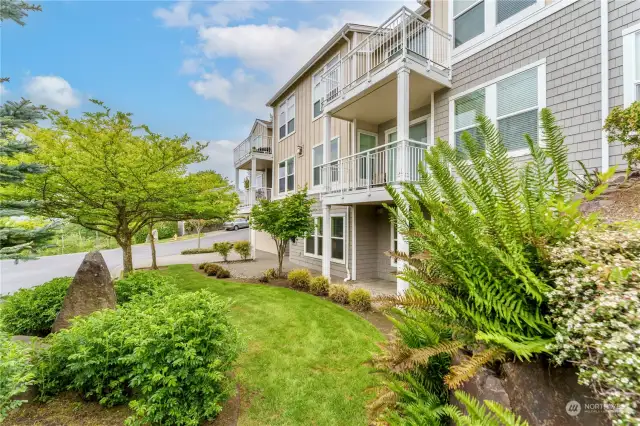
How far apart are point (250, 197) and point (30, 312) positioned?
37.9ft

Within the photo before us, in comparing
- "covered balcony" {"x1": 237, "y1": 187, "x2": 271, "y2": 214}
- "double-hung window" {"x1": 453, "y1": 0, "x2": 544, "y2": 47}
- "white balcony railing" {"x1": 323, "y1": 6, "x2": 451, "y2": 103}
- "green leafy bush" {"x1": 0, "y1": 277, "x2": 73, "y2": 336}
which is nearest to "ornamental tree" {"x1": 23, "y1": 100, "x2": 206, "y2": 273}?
"green leafy bush" {"x1": 0, "y1": 277, "x2": 73, "y2": 336}

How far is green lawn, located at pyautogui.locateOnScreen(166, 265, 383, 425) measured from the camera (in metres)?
3.18

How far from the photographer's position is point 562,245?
1702 mm

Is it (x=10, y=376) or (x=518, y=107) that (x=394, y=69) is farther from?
(x=10, y=376)

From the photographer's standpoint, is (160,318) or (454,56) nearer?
(160,318)

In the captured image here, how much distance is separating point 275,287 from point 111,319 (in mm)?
5996

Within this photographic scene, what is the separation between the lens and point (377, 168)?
8.60 m

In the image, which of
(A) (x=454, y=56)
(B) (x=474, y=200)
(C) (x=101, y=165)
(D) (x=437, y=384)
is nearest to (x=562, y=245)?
(B) (x=474, y=200)

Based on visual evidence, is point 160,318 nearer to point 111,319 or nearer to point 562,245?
point 111,319

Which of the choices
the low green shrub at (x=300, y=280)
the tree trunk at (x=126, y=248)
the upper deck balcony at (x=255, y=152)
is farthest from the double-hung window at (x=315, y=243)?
the tree trunk at (x=126, y=248)

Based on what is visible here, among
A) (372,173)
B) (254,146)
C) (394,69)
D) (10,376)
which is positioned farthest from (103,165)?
(254,146)

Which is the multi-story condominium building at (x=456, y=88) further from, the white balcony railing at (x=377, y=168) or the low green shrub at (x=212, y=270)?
the low green shrub at (x=212, y=270)

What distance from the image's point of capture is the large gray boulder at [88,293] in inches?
170

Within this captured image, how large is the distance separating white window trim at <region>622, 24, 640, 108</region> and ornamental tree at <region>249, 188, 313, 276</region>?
7941 mm
